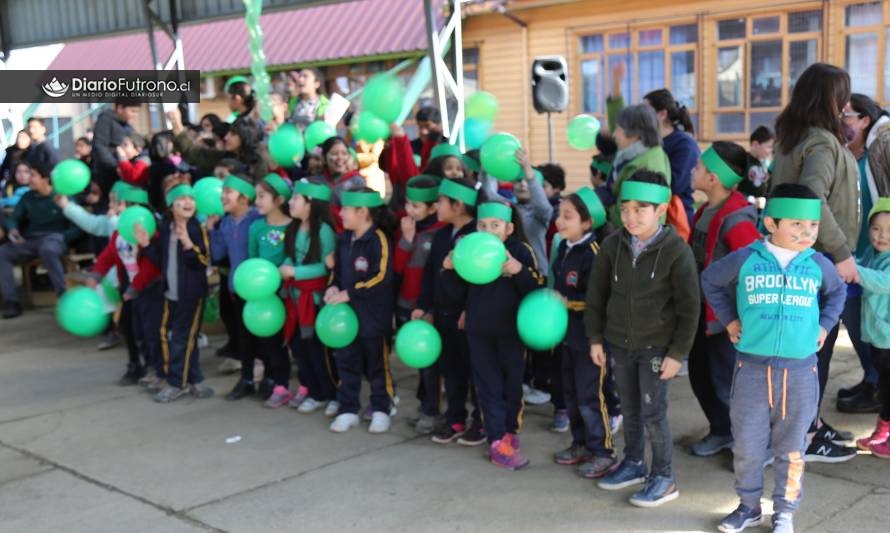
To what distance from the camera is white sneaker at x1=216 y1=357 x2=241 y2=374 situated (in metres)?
6.53

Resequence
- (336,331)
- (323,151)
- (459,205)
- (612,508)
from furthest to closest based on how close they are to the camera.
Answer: (323,151) → (336,331) → (459,205) → (612,508)

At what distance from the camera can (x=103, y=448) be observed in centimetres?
491

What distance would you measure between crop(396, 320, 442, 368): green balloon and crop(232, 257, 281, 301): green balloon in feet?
3.21

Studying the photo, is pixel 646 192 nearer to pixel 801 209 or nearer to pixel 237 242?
pixel 801 209

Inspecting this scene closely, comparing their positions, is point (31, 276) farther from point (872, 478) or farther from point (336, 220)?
point (872, 478)

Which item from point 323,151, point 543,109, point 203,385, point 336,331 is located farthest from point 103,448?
point 543,109

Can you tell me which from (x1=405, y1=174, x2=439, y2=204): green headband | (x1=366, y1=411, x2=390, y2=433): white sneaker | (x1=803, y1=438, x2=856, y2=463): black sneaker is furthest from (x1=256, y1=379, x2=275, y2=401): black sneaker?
(x1=803, y1=438, x2=856, y2=463): black sneaker

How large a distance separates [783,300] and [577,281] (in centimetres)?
113

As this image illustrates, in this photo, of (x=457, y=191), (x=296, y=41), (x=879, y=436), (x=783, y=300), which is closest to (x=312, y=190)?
(x=457, y=191)

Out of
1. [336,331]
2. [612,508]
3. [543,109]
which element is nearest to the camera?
[612,508]

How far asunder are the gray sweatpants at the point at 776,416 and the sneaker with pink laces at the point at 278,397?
3079 millimetres

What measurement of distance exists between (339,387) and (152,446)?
110 cm

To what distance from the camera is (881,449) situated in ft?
13.8

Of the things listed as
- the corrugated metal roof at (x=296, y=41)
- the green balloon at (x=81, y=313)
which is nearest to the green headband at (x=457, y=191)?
the green balloon at (x=81, y=313)
